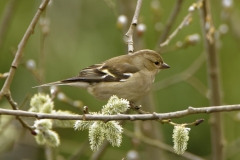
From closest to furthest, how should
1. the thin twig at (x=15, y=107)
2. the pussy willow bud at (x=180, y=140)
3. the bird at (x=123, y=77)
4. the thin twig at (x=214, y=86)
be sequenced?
the pussy willow bud at (x=180, y=140)
the thin twig at (x=15, y=107)
the thin twig at (x=214, y=86)
the bird at (x=123, y=77)

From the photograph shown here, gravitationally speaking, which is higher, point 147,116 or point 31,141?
point 31,141

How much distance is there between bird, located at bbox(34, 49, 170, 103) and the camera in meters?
5.05

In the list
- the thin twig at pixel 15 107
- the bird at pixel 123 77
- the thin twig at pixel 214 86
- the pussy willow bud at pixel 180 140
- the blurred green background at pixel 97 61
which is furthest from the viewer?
the blurred green background at pixel 97 61

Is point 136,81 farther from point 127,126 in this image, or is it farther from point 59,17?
point 59,17

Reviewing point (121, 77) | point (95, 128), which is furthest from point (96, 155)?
point (95, 128)

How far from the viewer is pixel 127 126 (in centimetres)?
736

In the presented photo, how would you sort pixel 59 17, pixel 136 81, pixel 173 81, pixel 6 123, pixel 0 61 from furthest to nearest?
pixel 59 17, pixel 0 61, pixel 173 81, pixel 136 81, pixel 6 123

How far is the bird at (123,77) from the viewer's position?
5055 mm

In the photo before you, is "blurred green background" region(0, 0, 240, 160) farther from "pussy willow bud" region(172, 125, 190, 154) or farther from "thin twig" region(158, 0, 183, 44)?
"pussy willow bud" region(172, 125, 190, 154)

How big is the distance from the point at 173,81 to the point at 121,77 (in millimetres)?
804

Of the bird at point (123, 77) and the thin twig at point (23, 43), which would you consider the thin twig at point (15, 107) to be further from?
the bird at point (123, 77)

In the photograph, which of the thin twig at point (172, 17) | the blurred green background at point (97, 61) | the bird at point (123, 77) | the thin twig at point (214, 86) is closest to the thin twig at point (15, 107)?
the bird at point (123, 77)

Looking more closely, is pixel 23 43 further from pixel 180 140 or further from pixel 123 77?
pixel 123 77

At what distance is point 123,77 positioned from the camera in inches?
207
